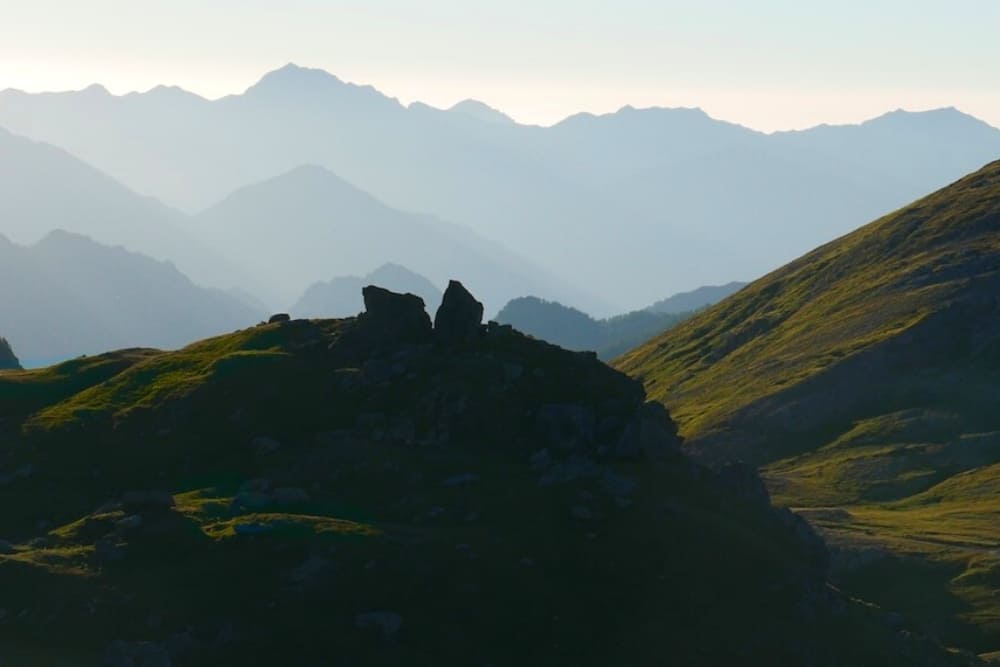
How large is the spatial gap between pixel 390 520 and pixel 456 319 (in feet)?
101

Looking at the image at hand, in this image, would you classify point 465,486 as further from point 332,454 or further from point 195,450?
point 195,450

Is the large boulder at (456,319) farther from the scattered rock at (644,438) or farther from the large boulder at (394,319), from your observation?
the scattered rock at (644,438)

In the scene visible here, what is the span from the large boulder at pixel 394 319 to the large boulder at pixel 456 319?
1838 millimetres

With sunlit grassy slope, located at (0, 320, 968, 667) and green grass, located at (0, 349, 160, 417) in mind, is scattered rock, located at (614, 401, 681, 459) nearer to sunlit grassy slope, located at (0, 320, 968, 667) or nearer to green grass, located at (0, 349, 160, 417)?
sunlit grassy slope, located at (0, 320, 968, 667)

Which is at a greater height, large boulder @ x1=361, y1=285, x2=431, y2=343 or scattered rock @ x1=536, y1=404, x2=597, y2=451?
large boulder @ x1=361, y1=285, x2=431, y2=343

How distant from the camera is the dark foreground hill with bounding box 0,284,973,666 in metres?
89.9

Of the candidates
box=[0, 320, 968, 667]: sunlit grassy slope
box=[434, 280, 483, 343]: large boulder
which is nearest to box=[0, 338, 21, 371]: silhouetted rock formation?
box=[0, 320, 968, 667]: sunlit grassy slope

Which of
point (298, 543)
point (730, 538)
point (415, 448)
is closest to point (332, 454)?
point (415, 448)

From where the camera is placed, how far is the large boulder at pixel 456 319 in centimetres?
13088

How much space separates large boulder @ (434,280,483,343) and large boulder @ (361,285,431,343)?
6.03 feet

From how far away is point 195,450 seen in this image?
11681 centimetres

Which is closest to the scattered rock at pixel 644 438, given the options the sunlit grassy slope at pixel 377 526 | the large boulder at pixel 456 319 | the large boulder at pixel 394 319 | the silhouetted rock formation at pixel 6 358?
the sunlit grassy slope at pixel 377 526

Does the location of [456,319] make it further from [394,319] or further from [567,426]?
[567,426]

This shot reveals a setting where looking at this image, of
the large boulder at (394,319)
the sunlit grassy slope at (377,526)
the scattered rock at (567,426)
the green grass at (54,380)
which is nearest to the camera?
the sunlit grassy slope at (377,526)
